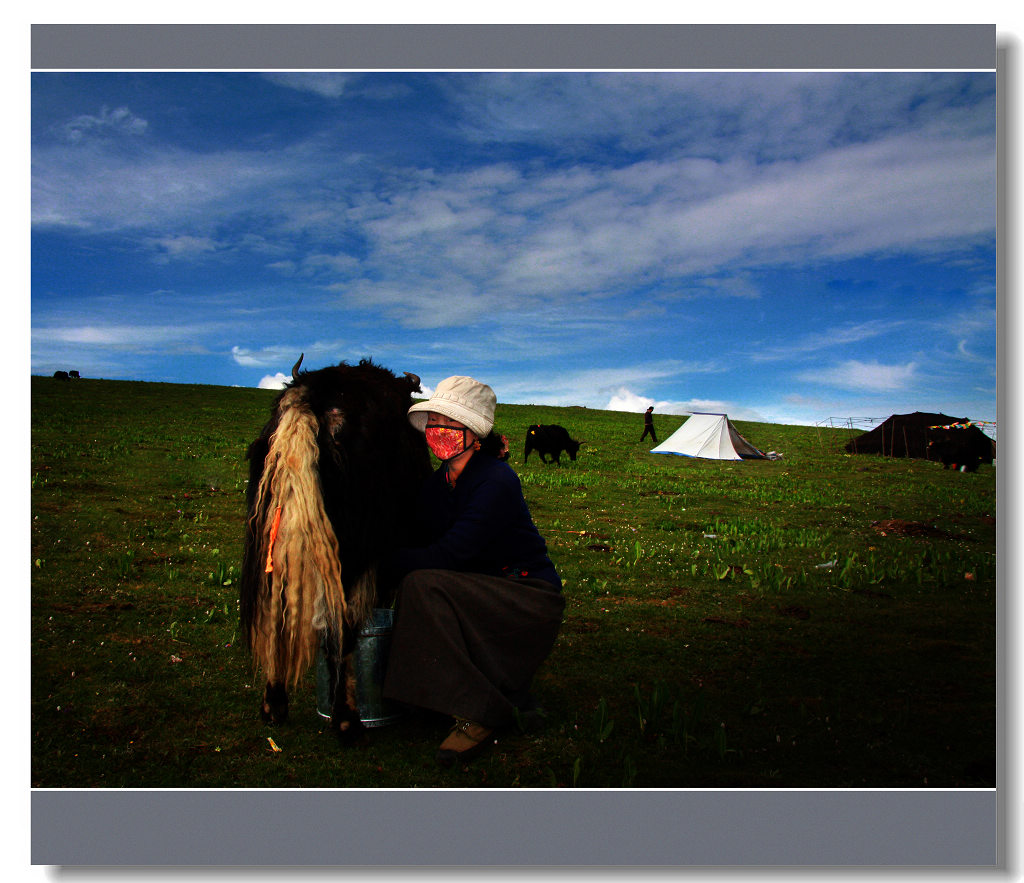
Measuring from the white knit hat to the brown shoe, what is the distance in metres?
1.33

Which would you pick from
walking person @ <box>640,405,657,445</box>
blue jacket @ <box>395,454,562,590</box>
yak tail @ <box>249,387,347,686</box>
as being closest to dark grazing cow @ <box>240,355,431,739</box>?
yak tail @ <box>249,387,347,686</box>

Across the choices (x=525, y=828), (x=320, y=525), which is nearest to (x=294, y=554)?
(x=320, y=525)

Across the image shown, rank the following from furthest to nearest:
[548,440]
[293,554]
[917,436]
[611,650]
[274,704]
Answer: [548,440], [917,436], [611,650], [274,704], [293,554]

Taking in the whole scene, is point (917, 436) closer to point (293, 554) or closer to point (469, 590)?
point (469, 590)

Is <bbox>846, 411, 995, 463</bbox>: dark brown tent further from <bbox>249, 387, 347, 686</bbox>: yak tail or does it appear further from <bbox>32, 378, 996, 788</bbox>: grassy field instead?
<bbox>249, 387, 347, 686</bbox>: yak tail

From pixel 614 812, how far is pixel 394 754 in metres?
1.03

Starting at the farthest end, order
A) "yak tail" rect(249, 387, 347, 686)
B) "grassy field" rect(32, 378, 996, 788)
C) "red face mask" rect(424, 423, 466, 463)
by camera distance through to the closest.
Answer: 1. "red face mask" rect(424, 423, 466, 463)
2. "grassy field" rect(32, 378, 996, 788)
3. "yak tail" rect(249, 387, 347, 686)

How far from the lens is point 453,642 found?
9.05 ft

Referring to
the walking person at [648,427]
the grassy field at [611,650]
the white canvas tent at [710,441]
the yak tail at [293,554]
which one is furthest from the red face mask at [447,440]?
the white canvas tent at [710,441]

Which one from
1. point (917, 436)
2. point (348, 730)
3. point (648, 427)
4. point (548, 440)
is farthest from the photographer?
point (648, 427)

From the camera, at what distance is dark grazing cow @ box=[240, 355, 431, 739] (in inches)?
106

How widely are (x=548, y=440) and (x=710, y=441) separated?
469 cm

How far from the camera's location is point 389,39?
3.44 metres

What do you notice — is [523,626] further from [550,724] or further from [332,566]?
[332,566]
